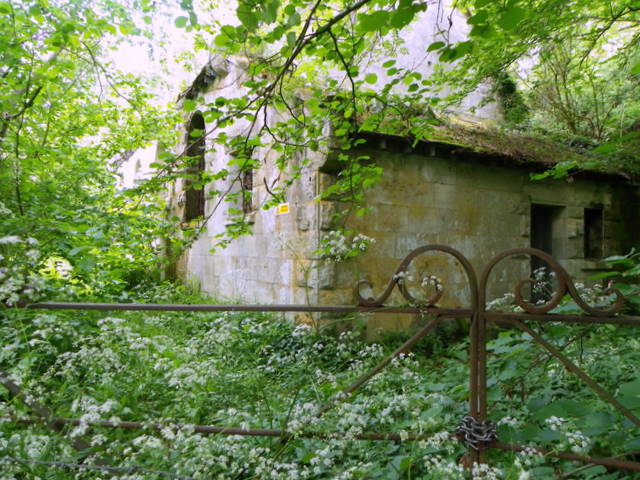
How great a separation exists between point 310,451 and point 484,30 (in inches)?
92.2

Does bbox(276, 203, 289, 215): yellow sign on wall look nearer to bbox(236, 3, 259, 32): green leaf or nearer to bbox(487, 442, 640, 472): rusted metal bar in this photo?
bbox(236, 3, 259, 32): green leaf

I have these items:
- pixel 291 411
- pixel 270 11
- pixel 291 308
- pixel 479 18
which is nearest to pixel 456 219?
pixel 479 18

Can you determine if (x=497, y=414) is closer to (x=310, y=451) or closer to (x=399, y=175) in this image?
(x=310, y=451)

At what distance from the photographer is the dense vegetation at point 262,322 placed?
1.60 m

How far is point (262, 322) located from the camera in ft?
12.7

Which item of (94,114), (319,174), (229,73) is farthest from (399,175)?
(94,114)

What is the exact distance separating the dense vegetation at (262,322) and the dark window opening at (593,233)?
90cm

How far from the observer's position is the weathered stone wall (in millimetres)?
5477

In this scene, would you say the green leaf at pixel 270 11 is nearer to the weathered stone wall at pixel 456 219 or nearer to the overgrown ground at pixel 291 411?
the overgrown ground at pixel 291 411

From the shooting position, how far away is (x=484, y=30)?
2389 millimetres

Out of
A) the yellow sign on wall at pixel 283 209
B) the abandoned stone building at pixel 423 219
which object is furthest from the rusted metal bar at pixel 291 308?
the yellow sign on wall at pixel 283 209

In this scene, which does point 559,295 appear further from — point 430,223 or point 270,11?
point 430,223

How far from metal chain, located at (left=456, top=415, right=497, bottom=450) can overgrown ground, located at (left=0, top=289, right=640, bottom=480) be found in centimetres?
6

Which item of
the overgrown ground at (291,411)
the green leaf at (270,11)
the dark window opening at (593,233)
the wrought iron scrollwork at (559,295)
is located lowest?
the overgrown ground at (291,411)
